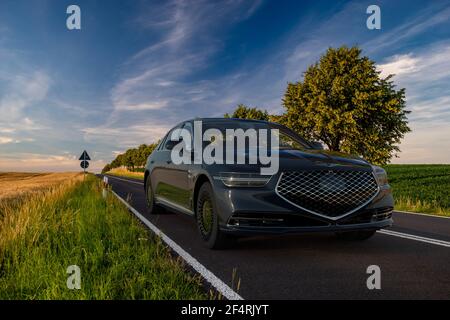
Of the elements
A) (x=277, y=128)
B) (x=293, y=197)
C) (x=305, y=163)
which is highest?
(x=277, y=128)

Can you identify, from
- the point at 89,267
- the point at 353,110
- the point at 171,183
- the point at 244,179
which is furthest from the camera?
the point at 353,110

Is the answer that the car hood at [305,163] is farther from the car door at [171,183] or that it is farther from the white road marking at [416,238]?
the white road marking at [416,238]

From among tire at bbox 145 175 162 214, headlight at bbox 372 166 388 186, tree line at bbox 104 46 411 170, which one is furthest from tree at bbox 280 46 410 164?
headlight at bbox 372 166 388 186

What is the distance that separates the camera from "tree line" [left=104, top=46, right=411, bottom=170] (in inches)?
965

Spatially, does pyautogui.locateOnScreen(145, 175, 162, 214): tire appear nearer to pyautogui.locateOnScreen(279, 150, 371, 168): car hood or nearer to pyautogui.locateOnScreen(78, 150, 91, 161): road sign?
pyautogui.locateOnScreen(279, 150, 371, 168): car hood

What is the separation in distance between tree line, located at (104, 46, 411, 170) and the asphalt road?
19.0m

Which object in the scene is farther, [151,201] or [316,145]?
[151,201]

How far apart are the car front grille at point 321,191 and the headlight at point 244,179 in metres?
0.19

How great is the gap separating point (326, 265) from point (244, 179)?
4.24 ft

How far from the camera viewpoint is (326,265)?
433 cm

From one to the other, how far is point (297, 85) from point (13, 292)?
1023 inches

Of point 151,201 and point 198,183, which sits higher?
point 198,183

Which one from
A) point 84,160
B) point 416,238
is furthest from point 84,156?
point 416,238

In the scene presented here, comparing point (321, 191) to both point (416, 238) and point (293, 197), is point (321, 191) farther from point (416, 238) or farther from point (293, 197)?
point (416, 238)
